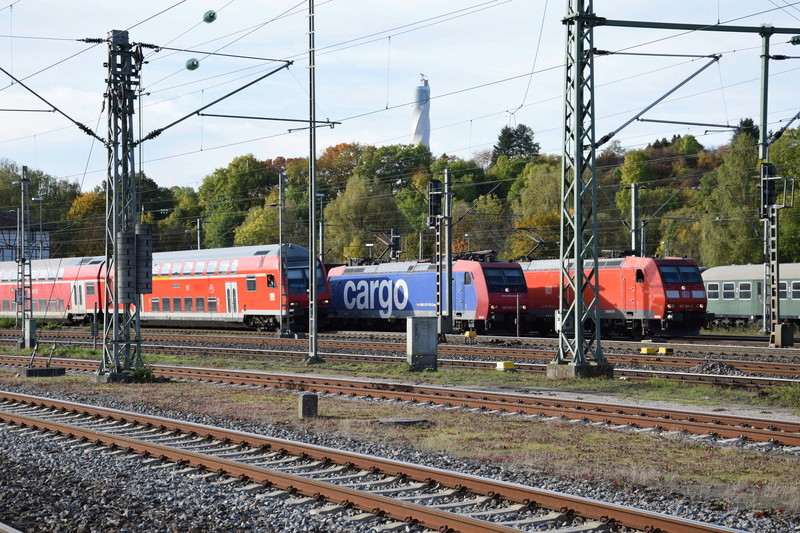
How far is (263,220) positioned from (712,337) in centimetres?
5163

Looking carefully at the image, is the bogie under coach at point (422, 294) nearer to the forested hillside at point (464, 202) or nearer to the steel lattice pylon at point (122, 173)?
the forested hillside at point (464, 202)

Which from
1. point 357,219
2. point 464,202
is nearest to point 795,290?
point 357,219

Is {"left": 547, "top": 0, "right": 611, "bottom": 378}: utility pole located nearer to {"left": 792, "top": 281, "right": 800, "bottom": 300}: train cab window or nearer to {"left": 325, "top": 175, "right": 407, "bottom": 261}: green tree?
{"left": 792, "top": 281, "right": 800, "bottom": 300}: train cab window

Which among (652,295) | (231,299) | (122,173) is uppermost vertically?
(122,173)

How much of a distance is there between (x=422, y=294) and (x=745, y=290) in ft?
54.9

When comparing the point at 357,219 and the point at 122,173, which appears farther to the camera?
the point at 357,219

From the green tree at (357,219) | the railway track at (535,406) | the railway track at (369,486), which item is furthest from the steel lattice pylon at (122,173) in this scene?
the green tree at (357,219)

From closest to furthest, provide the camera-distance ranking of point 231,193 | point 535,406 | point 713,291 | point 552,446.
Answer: point 552,446, point 535,406, point 713,291, point 231,193

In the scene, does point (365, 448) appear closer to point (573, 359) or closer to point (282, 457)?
point (282, 457)

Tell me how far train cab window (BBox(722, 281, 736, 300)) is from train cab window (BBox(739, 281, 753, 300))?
528 mm

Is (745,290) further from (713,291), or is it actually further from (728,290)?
(713,291)

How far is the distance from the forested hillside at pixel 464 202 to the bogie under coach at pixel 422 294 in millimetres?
15731

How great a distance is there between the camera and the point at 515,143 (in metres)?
122

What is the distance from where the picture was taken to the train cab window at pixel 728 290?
48062mm
